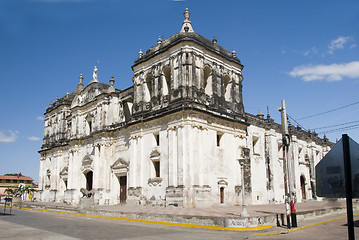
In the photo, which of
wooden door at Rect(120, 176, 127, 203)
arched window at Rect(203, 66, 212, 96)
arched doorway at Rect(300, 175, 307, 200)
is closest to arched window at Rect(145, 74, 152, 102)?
arched window at Rect(203, 66, 212, 96)

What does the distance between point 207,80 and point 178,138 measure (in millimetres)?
6656

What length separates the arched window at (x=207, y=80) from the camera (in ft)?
87.2

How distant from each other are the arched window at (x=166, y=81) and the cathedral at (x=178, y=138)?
0.09 meters

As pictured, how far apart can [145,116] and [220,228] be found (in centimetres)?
1482

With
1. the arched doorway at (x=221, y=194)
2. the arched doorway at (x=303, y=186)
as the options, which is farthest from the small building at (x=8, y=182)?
the arched doorway at (x=221, y=194)

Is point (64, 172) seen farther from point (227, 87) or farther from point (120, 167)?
point (227, 87)

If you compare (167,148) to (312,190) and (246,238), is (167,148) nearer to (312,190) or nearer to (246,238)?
(246,238)

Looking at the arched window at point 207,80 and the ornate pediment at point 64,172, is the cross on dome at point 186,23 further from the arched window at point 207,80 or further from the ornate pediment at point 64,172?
the ornate pediment at point 64,172

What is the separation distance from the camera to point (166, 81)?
27.4m

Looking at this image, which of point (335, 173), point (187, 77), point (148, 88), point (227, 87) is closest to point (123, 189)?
point (148, 88)

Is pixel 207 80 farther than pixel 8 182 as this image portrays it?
No

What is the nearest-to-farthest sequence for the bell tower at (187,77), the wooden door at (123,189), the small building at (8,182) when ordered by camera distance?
1. the bell tower at (187,77)
2. the wooden door at (123,189)
3. the small building at (8,182)

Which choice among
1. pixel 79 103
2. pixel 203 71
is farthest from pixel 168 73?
pixel 79 103

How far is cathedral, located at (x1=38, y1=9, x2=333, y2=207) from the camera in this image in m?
23.4
